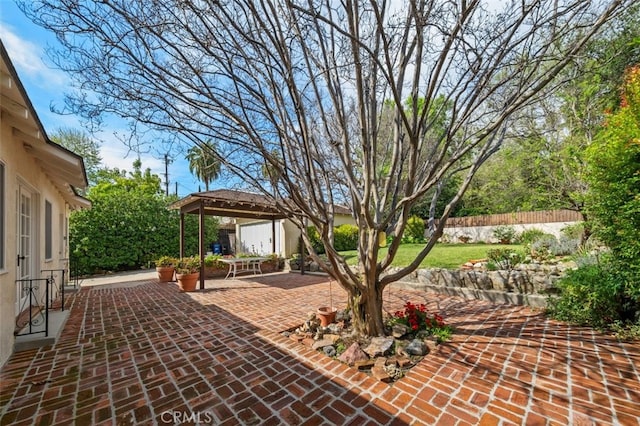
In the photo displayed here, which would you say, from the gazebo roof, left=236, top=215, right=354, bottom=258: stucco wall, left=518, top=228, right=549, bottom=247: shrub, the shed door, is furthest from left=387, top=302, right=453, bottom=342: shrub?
left=518, top=228, right=549, bottom=247: shrub

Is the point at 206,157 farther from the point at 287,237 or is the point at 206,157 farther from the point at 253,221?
the point at 253,221

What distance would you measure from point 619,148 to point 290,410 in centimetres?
552

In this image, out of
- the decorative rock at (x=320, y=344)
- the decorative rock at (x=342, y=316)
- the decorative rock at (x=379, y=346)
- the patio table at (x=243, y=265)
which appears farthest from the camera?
the patio table at (x=243, y=265)

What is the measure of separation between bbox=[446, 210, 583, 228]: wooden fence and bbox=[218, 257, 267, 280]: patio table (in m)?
12.9

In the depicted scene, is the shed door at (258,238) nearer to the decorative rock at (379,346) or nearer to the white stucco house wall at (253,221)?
the white stucco house wall at (253,221)

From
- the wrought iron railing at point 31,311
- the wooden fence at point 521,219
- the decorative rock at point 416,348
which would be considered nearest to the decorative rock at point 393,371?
the decorative rock at point 416,348

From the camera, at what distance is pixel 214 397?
2531 mm

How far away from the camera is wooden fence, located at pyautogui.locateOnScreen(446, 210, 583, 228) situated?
1264cm

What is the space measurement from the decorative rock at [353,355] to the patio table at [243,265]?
7728mm

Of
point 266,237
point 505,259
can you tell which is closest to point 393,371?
point 505,259

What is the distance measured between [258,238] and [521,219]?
→ 1449 centimetres

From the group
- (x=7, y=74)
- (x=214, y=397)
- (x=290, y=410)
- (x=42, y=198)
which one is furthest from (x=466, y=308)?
(x=42, y=198)

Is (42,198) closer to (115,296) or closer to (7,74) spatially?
(115,296)

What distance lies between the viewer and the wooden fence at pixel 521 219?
12.6m
